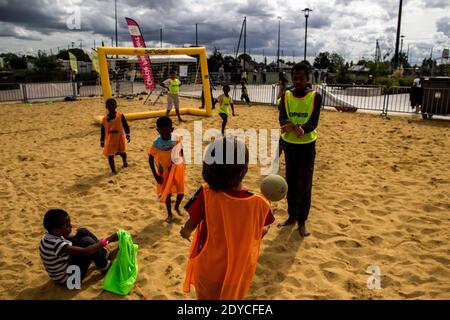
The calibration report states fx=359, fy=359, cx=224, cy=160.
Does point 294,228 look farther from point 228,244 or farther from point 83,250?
point 228,244

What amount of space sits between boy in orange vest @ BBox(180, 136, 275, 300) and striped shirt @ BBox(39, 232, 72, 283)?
1713 millimetres

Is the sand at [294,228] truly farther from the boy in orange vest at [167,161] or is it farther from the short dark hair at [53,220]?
the short dark hair at [53,220]

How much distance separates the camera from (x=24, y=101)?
67.0ft

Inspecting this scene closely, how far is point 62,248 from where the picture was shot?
131 inches

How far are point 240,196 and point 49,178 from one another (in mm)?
5946

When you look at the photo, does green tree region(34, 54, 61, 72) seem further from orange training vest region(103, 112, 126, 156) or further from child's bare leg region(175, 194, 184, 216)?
child's bare leg region(175, 194, 184, 216)

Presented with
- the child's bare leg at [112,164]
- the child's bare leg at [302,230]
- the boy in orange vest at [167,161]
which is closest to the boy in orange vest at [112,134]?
the child's bare leg at [112,164]

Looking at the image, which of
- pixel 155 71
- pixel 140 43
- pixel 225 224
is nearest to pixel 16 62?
pixel 155 71

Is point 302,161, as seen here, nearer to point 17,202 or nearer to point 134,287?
point 134,287

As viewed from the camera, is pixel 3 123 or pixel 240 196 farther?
pixel 3 123

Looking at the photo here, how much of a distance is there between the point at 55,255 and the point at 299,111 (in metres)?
2.97

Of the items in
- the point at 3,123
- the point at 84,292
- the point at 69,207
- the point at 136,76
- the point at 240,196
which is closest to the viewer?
the point at 240,196

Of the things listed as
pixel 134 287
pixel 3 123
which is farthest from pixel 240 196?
pixel 3 123

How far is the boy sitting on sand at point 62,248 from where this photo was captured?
333 centimetres
